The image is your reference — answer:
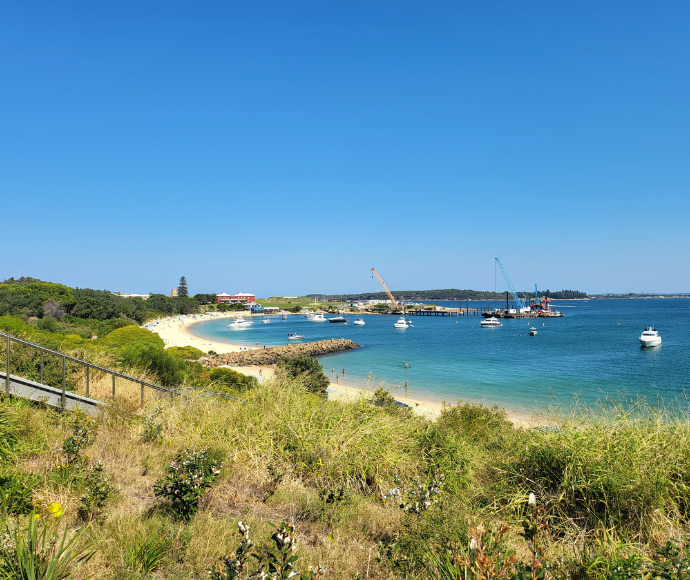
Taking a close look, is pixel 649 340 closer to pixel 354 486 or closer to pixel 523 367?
pixel 523 367

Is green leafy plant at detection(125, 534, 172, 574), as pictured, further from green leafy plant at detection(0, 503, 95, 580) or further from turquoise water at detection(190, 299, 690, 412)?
turquoise water at detection(190, 299, 690, 412)

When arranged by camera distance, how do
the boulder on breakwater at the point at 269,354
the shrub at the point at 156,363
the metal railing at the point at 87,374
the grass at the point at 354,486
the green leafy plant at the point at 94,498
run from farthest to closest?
the boulder on breakwater at the point at 269,354 < the shrub at the point at 156,363 < the metal railing at the point at 87,374 < the green leafy plant at the point at 94,498 < the grass at the point at 354,486

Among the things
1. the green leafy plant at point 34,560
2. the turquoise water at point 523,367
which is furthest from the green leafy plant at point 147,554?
the turquoise water at point 523,367

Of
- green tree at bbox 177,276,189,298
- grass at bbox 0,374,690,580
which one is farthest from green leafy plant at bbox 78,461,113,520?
green tree at bbox 177,276,189,298

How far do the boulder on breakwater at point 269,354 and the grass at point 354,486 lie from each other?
40.8m

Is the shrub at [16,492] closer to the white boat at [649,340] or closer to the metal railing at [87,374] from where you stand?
the metal railing at [87,374]

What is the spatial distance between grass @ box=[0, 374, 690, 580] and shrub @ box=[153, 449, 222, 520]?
5.7 inches

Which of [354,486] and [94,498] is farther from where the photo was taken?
[354,486]

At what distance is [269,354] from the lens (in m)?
55.0

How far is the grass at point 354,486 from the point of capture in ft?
11.7

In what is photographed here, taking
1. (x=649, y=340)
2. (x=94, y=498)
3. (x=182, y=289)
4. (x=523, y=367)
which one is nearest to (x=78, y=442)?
(x=94, y=498)

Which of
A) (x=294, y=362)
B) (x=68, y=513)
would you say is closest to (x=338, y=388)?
(x=294, y=362)

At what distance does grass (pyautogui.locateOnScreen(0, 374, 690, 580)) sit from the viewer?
141 inches

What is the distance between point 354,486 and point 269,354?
50.6 m
